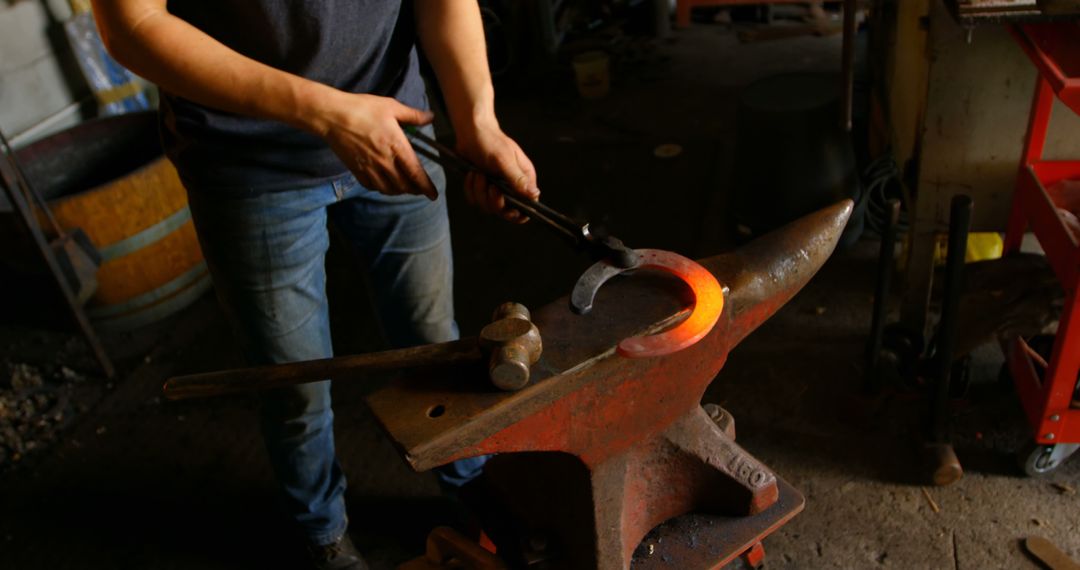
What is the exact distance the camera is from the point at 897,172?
3.18 metres

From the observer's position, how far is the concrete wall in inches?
145

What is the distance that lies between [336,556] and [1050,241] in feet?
6.39

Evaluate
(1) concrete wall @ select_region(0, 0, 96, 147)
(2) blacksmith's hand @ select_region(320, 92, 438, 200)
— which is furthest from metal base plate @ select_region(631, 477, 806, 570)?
(1) concrete wall @ select_region(0, 0, 96, 147)

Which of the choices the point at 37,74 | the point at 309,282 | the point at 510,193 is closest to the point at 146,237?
the point at 37,74

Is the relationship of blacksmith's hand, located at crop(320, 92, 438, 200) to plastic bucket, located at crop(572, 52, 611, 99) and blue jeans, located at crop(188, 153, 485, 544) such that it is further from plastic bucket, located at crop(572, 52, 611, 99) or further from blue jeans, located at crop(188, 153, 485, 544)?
plastic bucket, located at crop(572, 52, 611, 99)

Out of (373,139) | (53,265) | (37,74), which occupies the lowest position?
(53,265)

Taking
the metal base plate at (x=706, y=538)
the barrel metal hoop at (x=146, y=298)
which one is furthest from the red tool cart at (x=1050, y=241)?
the barrel metal hoop at (x=146, y=298)

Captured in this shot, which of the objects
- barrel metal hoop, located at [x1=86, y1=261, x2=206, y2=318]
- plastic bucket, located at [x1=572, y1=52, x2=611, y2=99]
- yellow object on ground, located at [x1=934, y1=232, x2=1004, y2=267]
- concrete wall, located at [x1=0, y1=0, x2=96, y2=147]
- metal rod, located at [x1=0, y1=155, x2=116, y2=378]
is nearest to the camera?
metal rod, located at [x1=0, y1=155, x2=116, y2=378]

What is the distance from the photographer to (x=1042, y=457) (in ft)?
7.39

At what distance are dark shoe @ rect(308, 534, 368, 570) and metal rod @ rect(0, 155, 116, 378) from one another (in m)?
1.40

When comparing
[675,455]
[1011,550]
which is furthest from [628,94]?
[675,455]

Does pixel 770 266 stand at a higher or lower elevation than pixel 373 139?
lower

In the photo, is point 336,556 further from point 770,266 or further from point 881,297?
point 881,297

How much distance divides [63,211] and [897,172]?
3.02m
